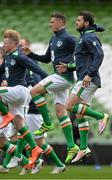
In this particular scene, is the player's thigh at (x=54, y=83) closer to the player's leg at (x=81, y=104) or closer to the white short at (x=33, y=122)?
the player's leg at (x=81, y=104)

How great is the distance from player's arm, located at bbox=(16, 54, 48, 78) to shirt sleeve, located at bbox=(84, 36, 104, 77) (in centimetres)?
67

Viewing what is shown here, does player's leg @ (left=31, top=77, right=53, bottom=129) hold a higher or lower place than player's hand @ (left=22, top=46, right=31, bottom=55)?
lower

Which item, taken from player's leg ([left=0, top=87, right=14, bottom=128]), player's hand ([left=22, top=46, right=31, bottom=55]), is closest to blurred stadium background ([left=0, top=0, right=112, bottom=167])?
player's hand ([left=22, top=46, right=31, bottom=55])

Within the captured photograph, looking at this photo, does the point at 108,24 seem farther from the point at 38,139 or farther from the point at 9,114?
the point at 9,114

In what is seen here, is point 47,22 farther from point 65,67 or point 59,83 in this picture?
point 65,67

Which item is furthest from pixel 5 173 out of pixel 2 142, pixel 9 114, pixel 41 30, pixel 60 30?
pixel 41 30

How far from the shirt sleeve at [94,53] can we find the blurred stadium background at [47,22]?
6.17 meters

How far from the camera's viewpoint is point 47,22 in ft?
62.8

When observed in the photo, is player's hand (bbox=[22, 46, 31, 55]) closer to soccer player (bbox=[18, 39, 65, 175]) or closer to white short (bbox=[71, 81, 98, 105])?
soccer player (bbox=[18, 39, 65, 175])

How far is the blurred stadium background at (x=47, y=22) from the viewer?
1791 centimetres

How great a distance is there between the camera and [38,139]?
12914 millimetres

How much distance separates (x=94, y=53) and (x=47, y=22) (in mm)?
8440

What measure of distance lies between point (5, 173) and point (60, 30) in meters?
2.29

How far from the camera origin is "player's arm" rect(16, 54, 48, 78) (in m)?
11.0
